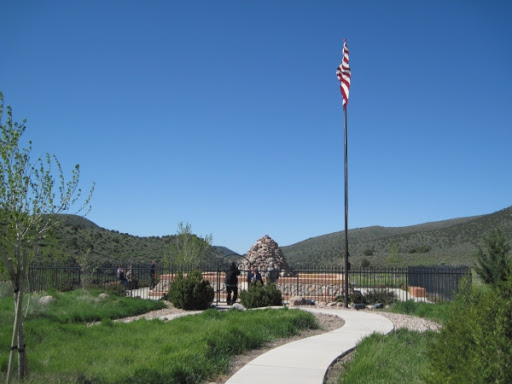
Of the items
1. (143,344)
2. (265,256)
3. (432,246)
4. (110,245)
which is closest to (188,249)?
(265,256)

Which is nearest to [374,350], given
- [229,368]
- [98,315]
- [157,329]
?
[229,368]

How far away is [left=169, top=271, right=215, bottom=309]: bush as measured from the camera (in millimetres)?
17062

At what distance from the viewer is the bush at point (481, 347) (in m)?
4.14

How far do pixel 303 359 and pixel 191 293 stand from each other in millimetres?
9076

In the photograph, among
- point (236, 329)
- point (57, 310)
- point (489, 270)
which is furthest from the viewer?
point (489, 270)

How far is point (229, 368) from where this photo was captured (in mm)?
8180

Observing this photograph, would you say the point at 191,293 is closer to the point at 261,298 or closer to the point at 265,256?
the point at 261,298

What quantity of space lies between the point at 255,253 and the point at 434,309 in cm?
2031

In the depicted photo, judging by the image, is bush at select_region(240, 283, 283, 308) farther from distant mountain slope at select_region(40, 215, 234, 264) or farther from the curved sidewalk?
distant mountain slope at select_region(40, 215, 234, 264)

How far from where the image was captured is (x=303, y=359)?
8.51m

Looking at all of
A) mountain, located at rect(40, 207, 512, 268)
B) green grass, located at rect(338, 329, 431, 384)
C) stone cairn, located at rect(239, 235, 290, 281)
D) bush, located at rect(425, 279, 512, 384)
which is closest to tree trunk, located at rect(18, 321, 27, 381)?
green grass, located at rect(338, 329, 431, 384)

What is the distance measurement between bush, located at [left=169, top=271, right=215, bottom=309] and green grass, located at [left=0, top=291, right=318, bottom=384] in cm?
379

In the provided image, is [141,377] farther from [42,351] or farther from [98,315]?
[98,315]

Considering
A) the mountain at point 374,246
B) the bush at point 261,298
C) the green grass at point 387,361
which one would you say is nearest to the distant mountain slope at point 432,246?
the mountain at point 374,246
